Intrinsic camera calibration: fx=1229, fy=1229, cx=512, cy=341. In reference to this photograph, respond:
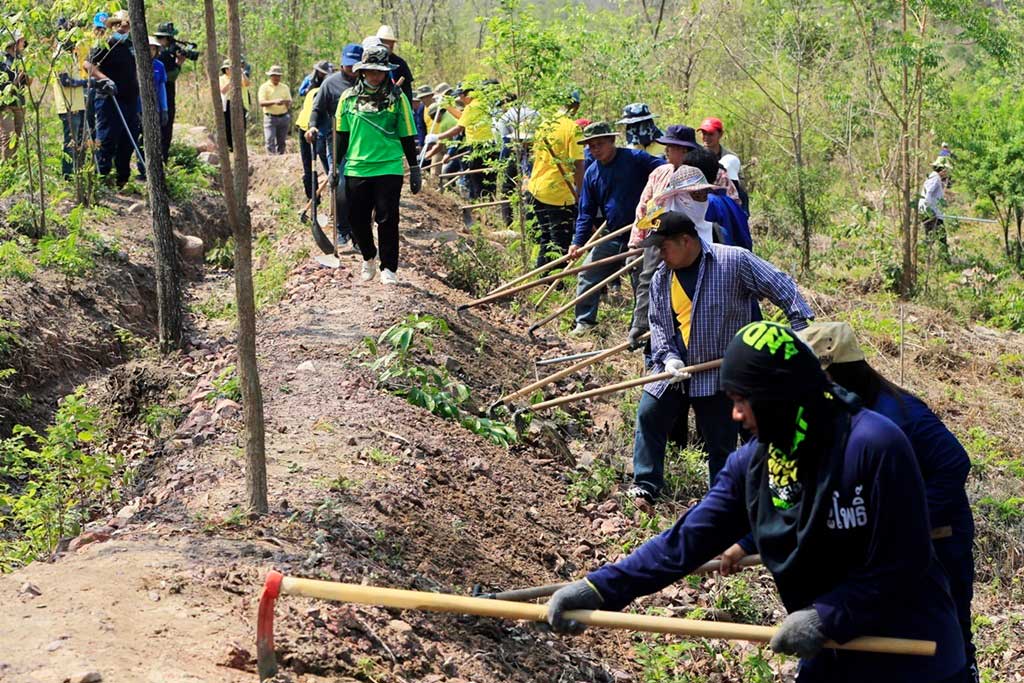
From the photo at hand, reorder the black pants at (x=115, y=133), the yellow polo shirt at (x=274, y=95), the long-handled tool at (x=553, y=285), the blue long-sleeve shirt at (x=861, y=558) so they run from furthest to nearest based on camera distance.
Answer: the yellow polo shirt at (x=274, y=95), the black pants at (x=115, y=133), the long-handled tool at (x=553, y=285), the blue long-sleeve shirt at (x=861, y=558)

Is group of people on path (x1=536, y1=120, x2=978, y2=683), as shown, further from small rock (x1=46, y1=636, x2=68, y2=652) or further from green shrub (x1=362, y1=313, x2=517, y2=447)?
green shrub (x1=362, y1=313, x2=517, y2=447)

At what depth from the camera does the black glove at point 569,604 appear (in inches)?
132

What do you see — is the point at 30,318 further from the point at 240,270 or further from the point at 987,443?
the point at 987,443

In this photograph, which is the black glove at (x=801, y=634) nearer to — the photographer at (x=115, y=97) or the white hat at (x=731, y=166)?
the white hat at (x=731, y=166)

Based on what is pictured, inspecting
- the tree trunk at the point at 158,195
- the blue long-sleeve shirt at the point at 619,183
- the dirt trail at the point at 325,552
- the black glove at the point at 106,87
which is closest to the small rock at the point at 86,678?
the dirt trail at the point at 325,552

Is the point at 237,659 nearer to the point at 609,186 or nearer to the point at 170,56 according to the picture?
the point at 609,186

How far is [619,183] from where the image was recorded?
30.7ft

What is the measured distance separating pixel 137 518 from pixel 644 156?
5.46 meters

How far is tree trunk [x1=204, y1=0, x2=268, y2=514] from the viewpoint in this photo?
15.3ft

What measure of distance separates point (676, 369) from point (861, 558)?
309 centimetres

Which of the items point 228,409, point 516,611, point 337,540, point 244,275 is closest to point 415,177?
point 228,409

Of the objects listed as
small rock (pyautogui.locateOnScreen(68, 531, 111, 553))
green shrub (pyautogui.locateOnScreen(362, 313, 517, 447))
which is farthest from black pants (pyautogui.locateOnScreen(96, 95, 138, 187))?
small rock (pyautogui.locateOnScreen(68, 531, 111, 553))

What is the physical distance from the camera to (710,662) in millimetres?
5391

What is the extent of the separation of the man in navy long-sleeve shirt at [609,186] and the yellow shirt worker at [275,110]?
34.4ft
